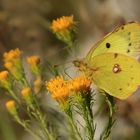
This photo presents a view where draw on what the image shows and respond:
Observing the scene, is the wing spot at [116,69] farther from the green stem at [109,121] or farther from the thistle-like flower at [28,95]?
the thistle-like flower at [28,95]

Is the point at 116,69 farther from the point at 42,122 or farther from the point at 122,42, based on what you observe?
the point at 42,122

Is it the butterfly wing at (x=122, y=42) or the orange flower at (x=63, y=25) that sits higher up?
the orange flower at (x=63, y=25)

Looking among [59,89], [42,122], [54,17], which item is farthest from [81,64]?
[54,17]

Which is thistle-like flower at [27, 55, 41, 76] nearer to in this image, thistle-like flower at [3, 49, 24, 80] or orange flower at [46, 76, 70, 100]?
thistle-like flower at [3, 49, 24, 80]

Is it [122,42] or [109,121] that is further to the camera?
[122,42]

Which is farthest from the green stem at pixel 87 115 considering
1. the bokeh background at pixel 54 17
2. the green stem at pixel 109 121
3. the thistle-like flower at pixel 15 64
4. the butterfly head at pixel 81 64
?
the bokeh background at pixel 54 17

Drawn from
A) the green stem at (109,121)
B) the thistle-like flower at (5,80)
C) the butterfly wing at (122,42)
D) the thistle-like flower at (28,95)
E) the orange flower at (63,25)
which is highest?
the orange flower at (63,25)

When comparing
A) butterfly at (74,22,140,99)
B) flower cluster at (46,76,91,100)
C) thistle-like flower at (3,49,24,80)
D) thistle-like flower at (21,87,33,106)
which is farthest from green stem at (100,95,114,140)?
thistle-like flower at (3,49,24,80)
